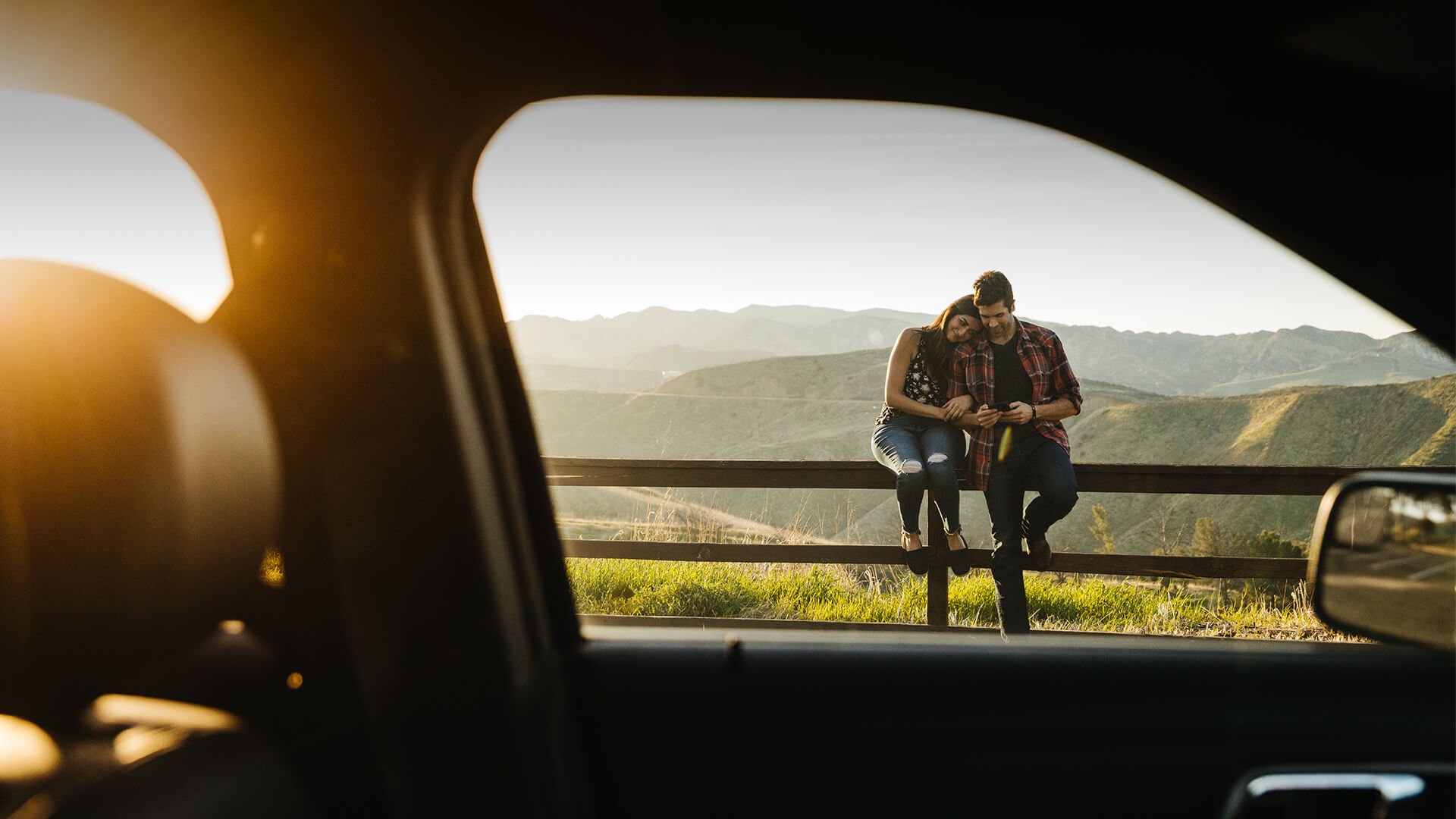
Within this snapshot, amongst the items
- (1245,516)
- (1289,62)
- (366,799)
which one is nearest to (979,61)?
(1289,62)

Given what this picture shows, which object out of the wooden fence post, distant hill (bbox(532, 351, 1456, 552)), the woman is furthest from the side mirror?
the wooden fence post

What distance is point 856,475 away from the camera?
18.8 feet

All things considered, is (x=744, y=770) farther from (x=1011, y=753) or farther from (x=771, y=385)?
(x=771, y=385)

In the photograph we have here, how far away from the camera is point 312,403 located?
1420mm

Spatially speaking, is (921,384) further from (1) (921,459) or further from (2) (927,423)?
(1) (921,459)

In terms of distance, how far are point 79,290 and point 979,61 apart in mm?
1269

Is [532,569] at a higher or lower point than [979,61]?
lower

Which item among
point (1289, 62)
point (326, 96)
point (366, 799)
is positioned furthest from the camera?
point (326, 96)

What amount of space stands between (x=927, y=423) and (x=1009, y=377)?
533 mm

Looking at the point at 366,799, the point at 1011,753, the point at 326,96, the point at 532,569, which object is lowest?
the point at 1011,753

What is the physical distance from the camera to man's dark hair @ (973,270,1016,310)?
15.6ft

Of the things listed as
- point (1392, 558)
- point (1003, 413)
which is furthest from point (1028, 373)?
point (1392, 558)

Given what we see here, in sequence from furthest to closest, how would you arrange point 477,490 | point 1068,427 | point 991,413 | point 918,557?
point 1068,427
point 918,557
point 991,413
point 477,490

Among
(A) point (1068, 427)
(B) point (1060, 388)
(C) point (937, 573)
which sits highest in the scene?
(B) point (1060, 388)
